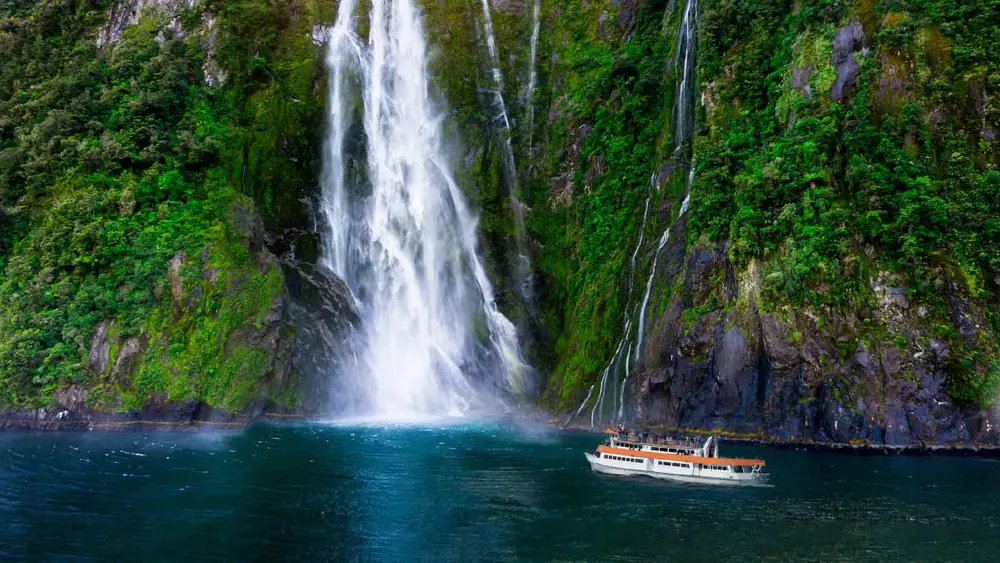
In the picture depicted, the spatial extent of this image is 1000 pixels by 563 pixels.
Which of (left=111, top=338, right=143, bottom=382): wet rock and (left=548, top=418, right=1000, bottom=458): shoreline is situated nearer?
(left=548, top=418, right=1000, bottom=458): shoreline

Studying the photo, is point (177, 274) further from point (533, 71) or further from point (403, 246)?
point (533, 71)

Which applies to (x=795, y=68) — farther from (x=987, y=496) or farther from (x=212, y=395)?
(x=212, y=395)

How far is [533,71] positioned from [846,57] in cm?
2244

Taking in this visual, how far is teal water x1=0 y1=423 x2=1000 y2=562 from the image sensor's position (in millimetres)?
17578

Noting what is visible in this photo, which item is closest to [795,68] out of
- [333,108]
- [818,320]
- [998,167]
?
[998,167]

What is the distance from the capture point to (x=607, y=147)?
154 feet

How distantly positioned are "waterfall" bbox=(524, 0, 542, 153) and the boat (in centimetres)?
2766

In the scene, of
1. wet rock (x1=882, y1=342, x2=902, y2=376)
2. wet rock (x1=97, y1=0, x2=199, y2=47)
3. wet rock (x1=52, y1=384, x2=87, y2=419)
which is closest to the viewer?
wet rock (x1=882, y1=342, x2=902, y2=376)

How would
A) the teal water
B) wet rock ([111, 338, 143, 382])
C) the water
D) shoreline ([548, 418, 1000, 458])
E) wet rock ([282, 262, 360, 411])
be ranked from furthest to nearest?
the water, wet rock ([282, 262, 360, 411]), wet rock ([111, 338, 143, 382]), shoreline ([548, 418, 1000, 458]), the teal water

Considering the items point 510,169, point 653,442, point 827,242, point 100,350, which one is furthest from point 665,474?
point 100,350

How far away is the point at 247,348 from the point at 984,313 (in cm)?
3453

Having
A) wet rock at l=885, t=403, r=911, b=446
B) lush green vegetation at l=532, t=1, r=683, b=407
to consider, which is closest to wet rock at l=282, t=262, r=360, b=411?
lush green vegetation at l=532, t=1, r=683, b=407

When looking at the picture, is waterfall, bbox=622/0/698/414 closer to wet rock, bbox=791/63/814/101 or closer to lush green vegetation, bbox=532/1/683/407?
lush green vegetation, bbox=532/1/683/407

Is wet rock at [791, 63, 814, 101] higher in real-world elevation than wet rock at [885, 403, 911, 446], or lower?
higher
